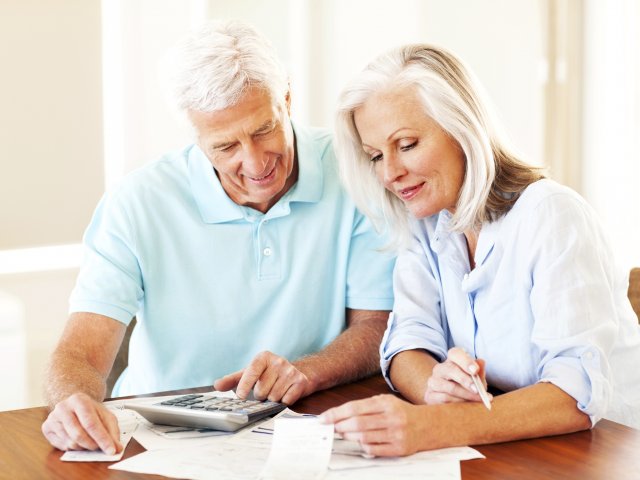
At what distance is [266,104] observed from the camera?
1.96 m

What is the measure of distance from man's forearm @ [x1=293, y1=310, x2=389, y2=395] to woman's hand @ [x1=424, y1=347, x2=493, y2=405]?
0.30m

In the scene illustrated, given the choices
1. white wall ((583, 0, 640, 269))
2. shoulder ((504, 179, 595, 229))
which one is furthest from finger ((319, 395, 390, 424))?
white wall ((583, 0, 640, 269))

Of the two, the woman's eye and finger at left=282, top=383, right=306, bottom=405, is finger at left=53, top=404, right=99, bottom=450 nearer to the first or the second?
finger at left=282, top=383, right=306, bottom=405

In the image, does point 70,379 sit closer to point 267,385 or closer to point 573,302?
point 267,385

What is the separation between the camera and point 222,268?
6.77ft

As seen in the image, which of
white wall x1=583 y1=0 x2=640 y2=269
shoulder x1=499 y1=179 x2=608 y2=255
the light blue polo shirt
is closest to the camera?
shoulder x1=499 y1=179 x2=608 y2=255

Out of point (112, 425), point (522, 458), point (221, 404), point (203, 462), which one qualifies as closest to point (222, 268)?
point (221, 404)

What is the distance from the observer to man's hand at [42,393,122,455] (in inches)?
56.5

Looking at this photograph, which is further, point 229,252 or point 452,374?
point 229,252

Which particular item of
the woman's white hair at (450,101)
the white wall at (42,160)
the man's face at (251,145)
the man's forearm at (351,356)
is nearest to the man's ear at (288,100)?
the man's face at (251,145)

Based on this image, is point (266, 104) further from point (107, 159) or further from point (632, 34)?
point (632, 34)

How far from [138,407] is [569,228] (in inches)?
33.3

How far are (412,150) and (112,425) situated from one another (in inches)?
31.3

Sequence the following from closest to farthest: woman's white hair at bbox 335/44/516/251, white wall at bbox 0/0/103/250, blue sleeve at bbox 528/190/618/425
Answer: blue sleeve at bbox 528/190/618/425, woman's white hair at bbox 335/44/516/251, white wall at bbox 0/0/103/250
